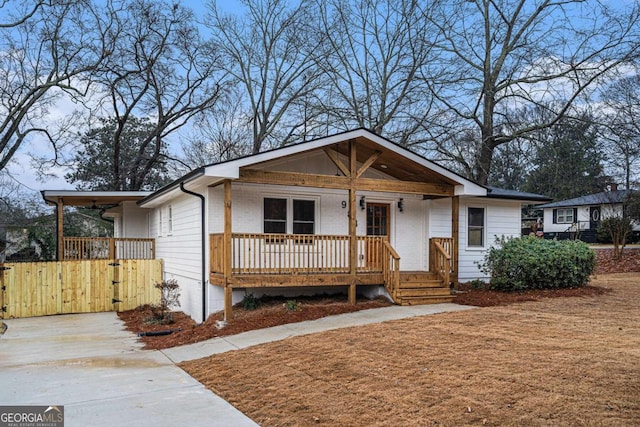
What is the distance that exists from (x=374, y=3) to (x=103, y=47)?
12722 millimetres

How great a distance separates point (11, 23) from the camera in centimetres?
2094

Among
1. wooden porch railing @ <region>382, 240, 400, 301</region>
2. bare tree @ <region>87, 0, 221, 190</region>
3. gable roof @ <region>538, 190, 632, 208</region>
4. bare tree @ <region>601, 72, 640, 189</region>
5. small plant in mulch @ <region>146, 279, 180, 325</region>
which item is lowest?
small plant in mulch @ <region>146, 279, 180, 325</region>

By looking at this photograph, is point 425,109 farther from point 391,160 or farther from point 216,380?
point 216,380

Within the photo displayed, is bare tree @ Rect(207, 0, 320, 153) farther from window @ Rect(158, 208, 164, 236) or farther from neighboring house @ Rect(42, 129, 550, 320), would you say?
neighboring house @ Rect(42, 129, 550, 320)

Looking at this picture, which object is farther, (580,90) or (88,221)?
(88,221)

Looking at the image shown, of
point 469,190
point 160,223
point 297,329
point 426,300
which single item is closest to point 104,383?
point 297,329

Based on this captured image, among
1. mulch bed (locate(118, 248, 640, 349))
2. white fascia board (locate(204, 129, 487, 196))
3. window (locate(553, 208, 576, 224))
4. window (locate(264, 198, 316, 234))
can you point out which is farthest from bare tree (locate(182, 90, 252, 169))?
window (locate(553, 208, 576, 224))

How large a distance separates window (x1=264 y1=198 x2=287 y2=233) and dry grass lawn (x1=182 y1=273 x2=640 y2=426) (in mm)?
4179

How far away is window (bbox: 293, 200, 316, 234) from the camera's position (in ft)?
40.8

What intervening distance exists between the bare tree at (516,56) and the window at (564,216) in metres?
18.0

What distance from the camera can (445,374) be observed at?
18.7 ft

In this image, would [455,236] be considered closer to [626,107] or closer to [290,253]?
[290,253]

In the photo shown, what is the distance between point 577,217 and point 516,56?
2054 centimetres

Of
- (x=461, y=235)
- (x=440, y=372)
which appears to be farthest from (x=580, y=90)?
(x=440, y=372)
